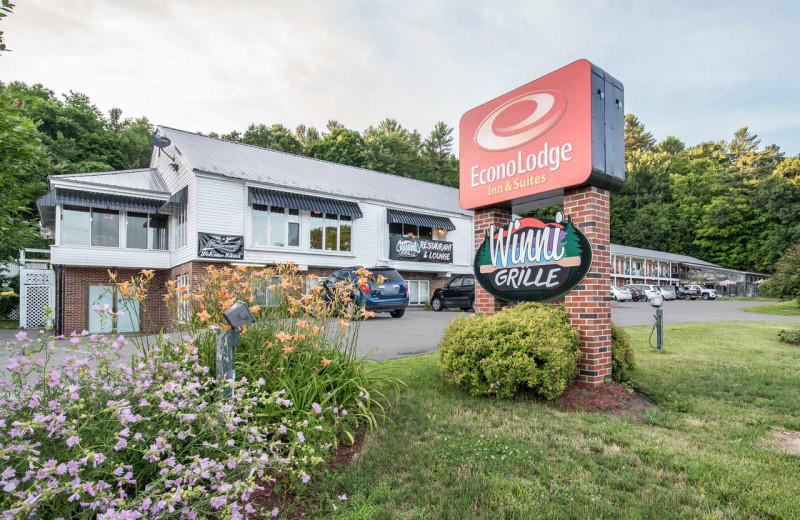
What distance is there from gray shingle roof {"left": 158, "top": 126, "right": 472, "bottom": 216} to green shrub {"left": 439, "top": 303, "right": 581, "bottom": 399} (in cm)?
1493

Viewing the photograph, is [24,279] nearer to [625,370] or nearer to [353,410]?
[353,410]

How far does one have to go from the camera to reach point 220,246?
16.2m

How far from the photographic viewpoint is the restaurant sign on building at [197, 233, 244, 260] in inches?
619

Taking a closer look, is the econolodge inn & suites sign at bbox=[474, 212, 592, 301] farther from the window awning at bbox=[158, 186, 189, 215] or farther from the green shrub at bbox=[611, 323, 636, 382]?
the window awning at bbox=[158, 186, 189, 215]

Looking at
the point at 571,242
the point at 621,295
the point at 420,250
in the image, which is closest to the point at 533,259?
the point at 571,242

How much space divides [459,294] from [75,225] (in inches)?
659

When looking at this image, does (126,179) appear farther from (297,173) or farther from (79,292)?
(297,173)

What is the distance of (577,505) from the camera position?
2379 mm

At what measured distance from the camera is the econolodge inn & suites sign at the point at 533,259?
5004 millimetres

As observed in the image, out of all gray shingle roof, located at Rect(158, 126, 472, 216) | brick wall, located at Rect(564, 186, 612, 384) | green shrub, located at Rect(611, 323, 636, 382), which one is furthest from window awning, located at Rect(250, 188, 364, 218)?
green shrub, located at Rect(611, 323, 636, 382)

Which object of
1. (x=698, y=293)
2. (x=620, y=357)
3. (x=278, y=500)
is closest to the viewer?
(x=278, y=500)

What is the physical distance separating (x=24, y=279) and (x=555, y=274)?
26.0 metres

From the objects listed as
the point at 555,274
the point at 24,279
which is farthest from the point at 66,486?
the point at 24,279

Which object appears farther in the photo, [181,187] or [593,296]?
[181,187]
